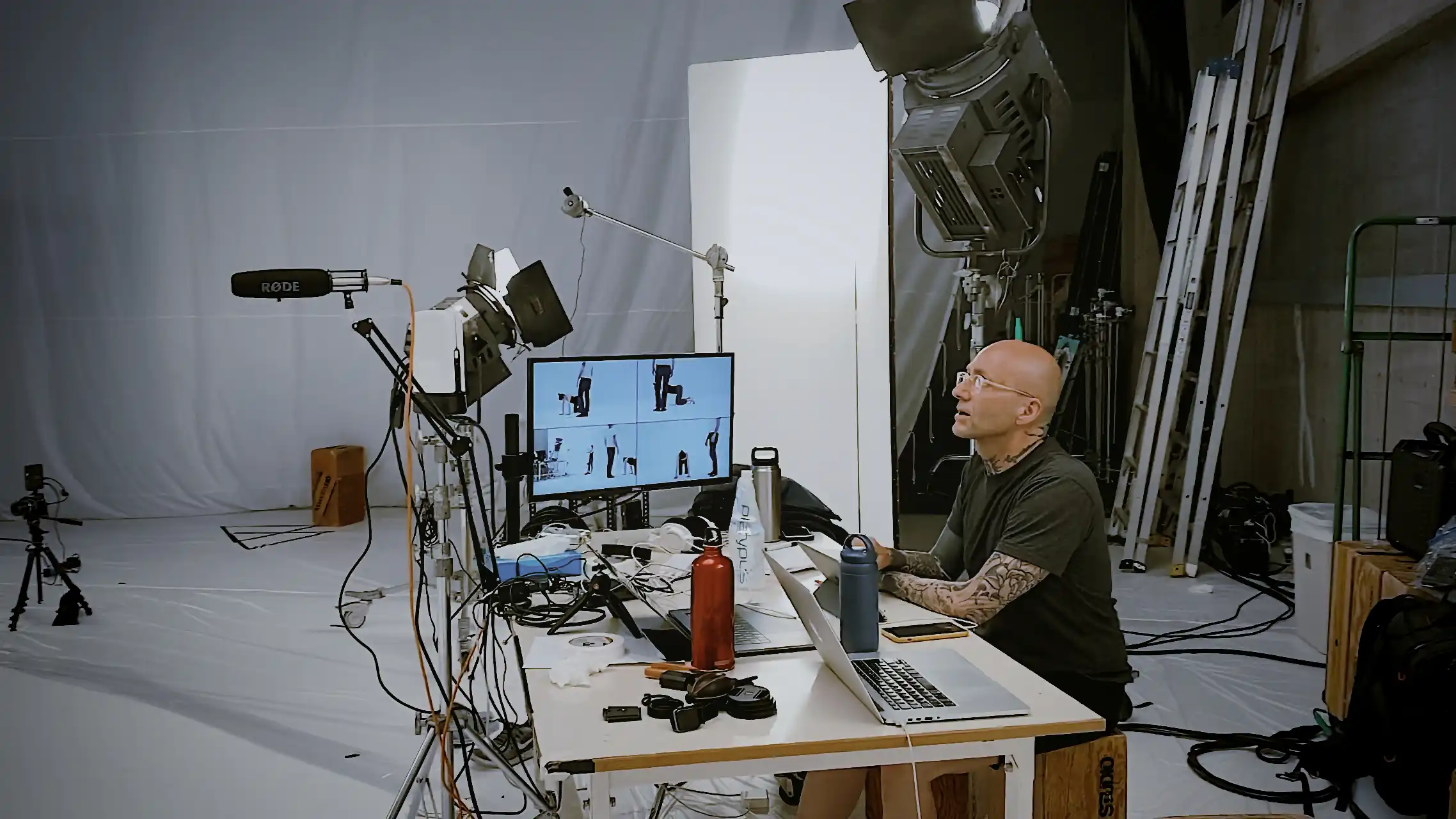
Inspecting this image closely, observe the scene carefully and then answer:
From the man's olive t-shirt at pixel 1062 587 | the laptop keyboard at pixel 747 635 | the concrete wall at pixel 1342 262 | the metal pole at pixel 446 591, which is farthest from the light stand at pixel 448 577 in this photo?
the concrete wall at pixel 1342 262

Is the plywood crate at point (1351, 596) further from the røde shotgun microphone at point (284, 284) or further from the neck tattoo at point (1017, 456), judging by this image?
the røde shotgun microphone at point (284, 284)

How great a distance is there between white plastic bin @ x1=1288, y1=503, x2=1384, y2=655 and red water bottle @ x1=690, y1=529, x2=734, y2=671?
8.91ft

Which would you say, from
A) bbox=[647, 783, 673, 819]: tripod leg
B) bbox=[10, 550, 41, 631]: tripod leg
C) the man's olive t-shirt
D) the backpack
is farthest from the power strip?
bbox=[10, 550, 41, 631]: tripod leg

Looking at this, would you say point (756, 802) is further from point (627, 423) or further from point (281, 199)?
point (281, 199)

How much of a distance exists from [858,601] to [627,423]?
111 cm

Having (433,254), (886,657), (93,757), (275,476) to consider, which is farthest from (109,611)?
Result: (886,657)

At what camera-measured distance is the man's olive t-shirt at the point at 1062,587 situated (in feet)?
6.41

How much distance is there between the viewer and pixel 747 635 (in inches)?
73.4

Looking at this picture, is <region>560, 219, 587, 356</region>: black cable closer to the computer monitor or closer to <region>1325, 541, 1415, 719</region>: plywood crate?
the computer monitor

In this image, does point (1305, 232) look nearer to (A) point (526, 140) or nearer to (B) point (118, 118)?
(A) point (526, 140)

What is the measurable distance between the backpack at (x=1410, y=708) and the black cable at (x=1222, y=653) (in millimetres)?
1138

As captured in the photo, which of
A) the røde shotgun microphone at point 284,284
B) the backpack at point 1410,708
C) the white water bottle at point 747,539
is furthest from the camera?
the backpack at point 1410,708

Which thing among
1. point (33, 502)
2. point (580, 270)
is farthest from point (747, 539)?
point (580, 270)

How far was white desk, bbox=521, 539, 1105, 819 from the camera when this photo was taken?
1.39 m
